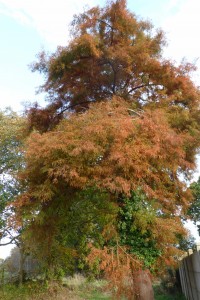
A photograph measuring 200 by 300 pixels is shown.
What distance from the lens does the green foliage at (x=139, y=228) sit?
6.95 meters

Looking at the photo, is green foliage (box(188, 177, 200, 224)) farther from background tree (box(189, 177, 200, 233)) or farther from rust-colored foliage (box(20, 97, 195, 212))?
rust-colored foliage (box(20, 97, 195, 212))

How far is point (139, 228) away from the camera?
7.02 metres

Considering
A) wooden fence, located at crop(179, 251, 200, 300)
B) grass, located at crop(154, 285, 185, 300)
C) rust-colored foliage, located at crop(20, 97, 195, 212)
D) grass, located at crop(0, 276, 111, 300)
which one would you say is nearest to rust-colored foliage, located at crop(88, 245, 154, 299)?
rust-colored foliage, located at crop(20, 97, 195, 212)

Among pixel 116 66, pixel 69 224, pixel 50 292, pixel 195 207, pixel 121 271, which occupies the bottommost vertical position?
pixel 121 271

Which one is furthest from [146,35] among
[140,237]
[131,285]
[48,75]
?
[131,285]

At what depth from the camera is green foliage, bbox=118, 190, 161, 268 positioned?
6953 millimetres

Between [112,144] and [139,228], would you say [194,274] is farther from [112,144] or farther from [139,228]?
[112,144]

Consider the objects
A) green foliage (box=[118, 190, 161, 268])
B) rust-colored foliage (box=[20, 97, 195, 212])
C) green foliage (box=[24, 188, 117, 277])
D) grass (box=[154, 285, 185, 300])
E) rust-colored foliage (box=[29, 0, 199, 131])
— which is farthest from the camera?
grass (box=[154, 285, 185, 300])

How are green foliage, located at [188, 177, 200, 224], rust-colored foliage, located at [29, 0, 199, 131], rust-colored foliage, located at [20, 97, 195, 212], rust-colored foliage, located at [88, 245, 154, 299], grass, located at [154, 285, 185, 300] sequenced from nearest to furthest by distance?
1. rust-colored foliage, located at [88, 245, 154, 299]
2. rust-colored foliage, located at [20, 97, 195, 212]
3. rust-colored foliage, located at [29, 0, 199, 131]
4. green foliage, located at [188, 177, 200, 224]
5. grass, located at [154, 285, 185, 300]

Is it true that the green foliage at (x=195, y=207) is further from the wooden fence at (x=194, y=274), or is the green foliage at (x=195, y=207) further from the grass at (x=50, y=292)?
the grass at (x=50, y=292)

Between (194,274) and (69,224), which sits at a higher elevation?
(69,224)

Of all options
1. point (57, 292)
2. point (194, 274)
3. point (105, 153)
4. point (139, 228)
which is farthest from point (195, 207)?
point (57, 292)

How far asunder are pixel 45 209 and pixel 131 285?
2.63 metres

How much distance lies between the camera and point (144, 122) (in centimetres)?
704
